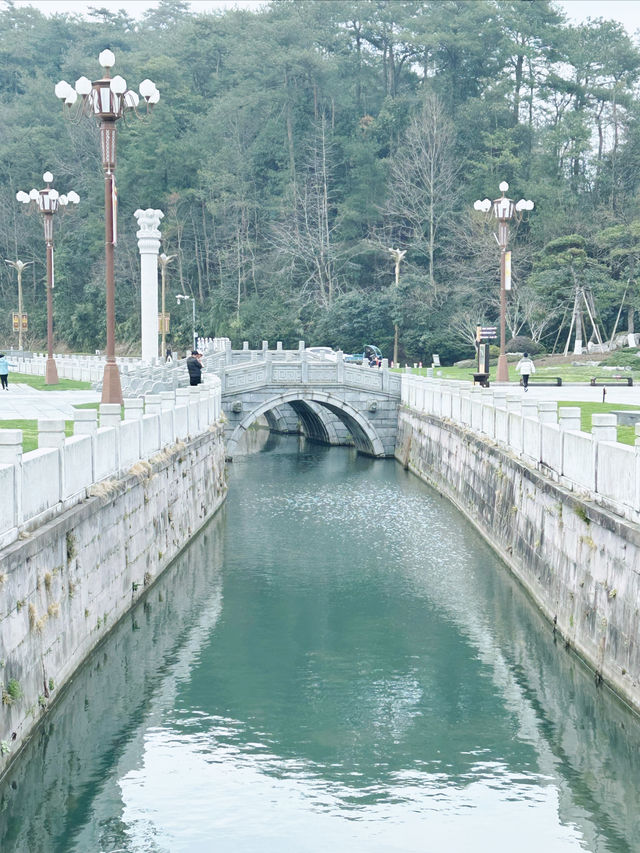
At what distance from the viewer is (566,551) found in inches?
731

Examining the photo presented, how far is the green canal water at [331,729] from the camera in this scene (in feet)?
40.6

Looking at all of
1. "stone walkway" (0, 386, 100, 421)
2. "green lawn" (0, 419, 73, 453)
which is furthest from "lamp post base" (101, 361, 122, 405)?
"stone walkway" (0, 386, 100, 421)

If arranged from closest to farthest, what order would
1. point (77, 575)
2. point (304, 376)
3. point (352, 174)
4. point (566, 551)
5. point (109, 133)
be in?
1. point (77, 575)
2. point (566, 551)
3. point (109, 133)
4. point (304, 376)
5. point (352, 174)

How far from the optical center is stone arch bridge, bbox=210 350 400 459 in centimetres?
4484

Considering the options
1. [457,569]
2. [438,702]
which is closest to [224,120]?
[457,569]

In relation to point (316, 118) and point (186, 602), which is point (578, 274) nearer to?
point (316, 118)

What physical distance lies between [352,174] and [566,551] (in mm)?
74493

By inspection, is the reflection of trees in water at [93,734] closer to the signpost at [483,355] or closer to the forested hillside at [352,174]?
the signpost at [483,355]

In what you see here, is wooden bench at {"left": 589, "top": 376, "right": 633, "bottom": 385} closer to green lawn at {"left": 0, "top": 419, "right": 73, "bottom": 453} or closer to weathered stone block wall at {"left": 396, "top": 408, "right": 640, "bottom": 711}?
weathered stone block wall at {"left": 396, "top": 408, "right": 640, "bottom": 711}

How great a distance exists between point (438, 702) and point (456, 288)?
60989 mm

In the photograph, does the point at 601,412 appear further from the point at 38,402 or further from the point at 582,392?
the point at 38,402

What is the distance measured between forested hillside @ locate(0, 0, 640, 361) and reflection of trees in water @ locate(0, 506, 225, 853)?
165 ft

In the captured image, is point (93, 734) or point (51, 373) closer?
point (93, 734)

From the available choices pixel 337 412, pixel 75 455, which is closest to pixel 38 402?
pixel 337 412
